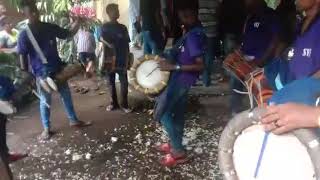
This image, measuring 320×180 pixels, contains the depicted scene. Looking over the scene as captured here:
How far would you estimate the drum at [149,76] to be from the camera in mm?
4617

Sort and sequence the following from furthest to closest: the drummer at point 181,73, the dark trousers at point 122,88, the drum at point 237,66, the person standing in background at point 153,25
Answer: the person standing in background at point 153,25, the dark trousers at point 122,88, the drummer at point 181,73, the drum at point 237,66

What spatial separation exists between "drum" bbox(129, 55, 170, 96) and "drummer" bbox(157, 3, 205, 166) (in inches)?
4.9

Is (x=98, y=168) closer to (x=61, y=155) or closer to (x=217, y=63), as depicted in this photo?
(x=61, y=155)

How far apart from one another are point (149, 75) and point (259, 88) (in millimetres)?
2461

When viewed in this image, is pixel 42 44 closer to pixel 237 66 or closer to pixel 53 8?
pixel 53 8

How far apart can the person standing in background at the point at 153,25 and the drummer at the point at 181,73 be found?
3.59 meters

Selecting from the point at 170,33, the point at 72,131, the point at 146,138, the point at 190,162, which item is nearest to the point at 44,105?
the point at 72,131

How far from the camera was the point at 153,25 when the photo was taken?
27.0ft

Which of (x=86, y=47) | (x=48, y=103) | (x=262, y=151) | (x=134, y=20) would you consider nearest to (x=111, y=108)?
(x=48, y=103)

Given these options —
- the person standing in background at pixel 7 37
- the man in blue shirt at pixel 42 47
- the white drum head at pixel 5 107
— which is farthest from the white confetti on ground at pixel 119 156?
the person standing in background at pixel 7 37

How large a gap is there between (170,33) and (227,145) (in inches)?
243

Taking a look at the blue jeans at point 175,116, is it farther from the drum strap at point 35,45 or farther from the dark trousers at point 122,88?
the dark trousers at point 122,88

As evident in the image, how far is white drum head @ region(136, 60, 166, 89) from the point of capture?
4652 millimetres

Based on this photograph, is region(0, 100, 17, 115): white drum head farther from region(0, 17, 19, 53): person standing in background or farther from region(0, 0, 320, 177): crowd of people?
region(0, 17, 19, 53): person standing in background
